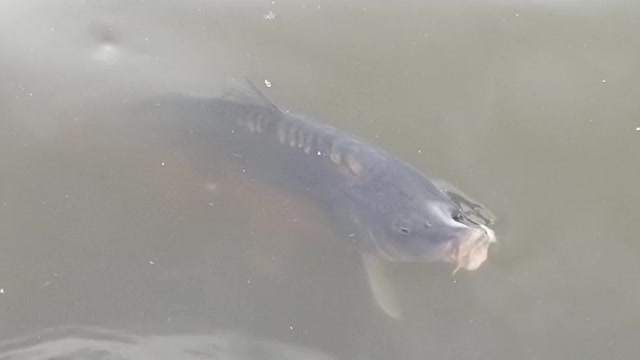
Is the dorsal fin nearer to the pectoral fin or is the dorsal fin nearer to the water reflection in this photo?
the pectoral fin

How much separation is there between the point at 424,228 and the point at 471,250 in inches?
6.0

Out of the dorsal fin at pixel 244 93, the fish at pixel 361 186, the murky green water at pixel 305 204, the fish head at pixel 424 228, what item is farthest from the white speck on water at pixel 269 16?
the fish head at pixel 424 228

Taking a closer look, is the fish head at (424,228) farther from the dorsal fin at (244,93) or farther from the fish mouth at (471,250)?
the dorsal fin at (244,93)

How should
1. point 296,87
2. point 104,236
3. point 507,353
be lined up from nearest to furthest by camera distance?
point 507,353, point 104,236, point 296,87

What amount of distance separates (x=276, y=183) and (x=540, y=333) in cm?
98

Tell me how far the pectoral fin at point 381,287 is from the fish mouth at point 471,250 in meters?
0.27

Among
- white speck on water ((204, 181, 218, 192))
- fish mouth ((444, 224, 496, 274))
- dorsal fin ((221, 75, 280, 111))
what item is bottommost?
white speck on water ((204, 181, 218, 192))

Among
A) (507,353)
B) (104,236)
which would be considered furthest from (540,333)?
(104,236)

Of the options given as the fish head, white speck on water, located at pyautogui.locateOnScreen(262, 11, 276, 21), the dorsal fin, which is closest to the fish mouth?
the fish head

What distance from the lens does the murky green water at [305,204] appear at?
2604 millimetres

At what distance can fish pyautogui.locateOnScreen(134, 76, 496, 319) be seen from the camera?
236cm

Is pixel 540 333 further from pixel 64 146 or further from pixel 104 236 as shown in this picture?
pixel 64 146

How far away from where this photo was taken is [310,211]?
258cm

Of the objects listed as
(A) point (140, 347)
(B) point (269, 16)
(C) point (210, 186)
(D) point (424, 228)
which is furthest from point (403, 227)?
(B) point (269, 16)
